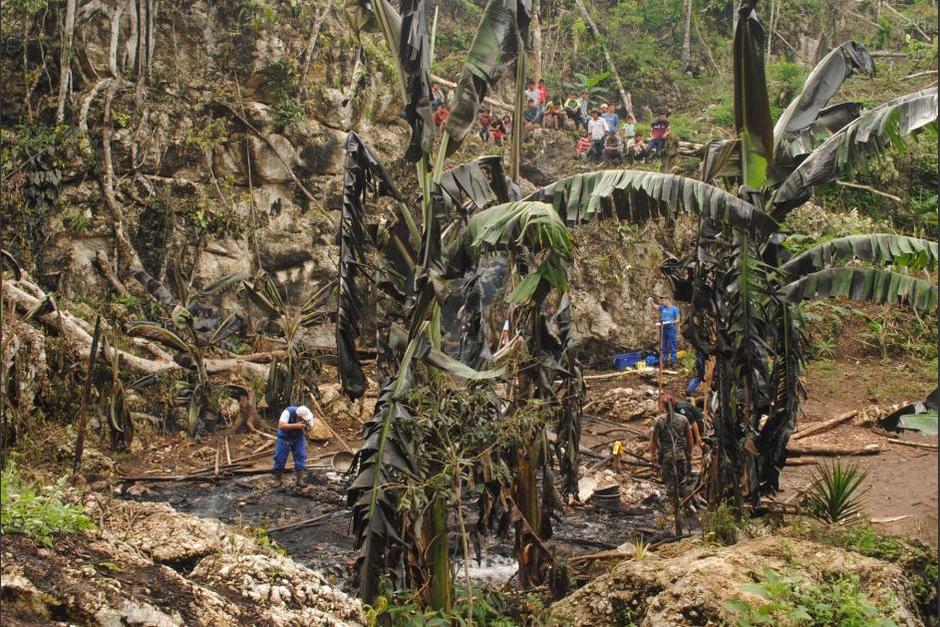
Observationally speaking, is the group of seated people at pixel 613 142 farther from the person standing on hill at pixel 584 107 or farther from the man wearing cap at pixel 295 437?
the man wearing cap at pixel 295 437

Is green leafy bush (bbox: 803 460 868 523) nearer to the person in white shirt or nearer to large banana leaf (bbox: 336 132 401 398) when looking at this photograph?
large banana leaf (bbox: 336 132 401 398)

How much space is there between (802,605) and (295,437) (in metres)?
6.92

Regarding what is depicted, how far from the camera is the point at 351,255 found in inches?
265

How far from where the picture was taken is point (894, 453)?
11.3 meters

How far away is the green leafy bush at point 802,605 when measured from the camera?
4891 mm

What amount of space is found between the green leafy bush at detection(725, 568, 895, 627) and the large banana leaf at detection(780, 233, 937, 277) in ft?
10.3

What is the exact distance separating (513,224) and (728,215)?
1872 mm

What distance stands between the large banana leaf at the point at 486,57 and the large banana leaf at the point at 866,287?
3.22 m

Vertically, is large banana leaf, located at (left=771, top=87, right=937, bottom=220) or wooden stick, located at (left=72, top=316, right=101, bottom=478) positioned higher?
large banana leaf, located at (left=771, top=87, right=937, bottom=220)

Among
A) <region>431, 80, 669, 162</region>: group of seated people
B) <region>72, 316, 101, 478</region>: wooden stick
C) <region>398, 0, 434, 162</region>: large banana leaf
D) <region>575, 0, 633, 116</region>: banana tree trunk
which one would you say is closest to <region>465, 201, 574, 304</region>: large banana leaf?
<region>398, 0, 434, 162</region>: large banana leaf

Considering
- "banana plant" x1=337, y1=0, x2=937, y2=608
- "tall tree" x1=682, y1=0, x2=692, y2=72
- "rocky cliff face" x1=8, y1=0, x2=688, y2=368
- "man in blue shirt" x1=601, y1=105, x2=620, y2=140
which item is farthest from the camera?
"tall tree" x1=682, y1=0, x2=692, y2=72

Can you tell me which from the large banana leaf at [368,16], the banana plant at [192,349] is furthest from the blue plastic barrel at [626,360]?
the large banana leaf at [368,16]

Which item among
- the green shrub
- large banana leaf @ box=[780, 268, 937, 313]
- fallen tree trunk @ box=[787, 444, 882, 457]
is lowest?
fallen tree trunk @ box=[787, 444, 882, 457]

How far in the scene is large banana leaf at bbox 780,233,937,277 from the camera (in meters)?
7.16
